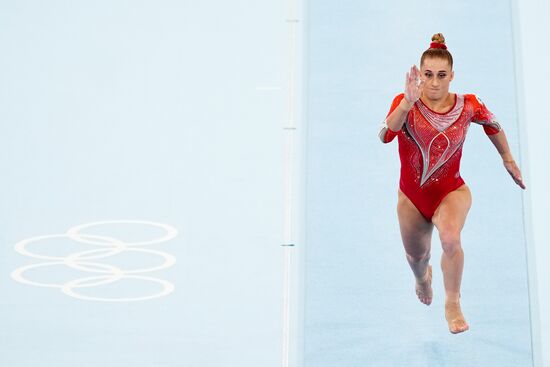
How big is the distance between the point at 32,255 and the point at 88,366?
1405 millimetres

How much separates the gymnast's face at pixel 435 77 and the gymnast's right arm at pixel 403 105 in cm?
6

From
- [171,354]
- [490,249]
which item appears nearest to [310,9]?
[490,249]

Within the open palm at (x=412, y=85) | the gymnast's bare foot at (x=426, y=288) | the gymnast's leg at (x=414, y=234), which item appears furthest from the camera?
the gymnast's bare foot at (x=426, y=288)

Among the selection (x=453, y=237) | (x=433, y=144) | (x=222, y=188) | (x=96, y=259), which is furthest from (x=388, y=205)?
(x=96, y=259)

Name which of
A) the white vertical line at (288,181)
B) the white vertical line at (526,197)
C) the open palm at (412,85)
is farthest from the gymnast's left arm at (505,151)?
the white vertical line at (288,181)

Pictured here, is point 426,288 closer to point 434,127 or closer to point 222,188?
point 434,127

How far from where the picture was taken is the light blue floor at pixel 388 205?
9062mm

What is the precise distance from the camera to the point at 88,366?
898 cm

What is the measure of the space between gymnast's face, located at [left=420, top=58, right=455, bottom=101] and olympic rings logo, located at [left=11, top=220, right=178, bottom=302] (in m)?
Answer: 2.81

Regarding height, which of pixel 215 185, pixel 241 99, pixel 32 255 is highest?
pixel 241 99

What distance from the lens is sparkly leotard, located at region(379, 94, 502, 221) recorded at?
27.1 ft

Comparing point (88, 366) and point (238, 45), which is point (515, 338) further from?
point (238, 45)

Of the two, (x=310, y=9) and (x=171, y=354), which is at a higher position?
(x=310, y=9)

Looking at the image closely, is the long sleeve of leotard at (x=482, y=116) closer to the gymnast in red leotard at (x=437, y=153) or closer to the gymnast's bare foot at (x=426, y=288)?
the gymnast in red leotard at (x=437, y=153)
